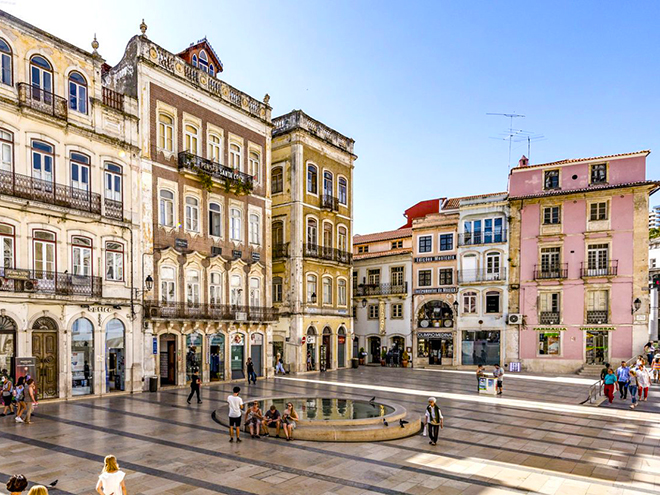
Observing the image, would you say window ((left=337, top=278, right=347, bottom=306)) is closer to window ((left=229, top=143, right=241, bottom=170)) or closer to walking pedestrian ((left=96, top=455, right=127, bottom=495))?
window ((left=229, top=143, right=241, bottom=170))

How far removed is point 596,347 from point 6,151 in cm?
3897

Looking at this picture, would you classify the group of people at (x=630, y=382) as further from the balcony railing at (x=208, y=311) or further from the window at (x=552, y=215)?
the balcony railing at (x=208, y=311)

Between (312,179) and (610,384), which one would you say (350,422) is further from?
(312,179)

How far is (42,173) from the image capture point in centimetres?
2178

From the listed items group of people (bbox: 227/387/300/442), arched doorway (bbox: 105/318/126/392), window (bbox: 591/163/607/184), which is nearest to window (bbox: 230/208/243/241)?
arched doorway (bbox: 105/318/126/392)

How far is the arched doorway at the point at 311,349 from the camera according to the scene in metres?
36.6

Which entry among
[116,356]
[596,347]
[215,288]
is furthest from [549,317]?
[116,356]

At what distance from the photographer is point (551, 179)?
3966 cm

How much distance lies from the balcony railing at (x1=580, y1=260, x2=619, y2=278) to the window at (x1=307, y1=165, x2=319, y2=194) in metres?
21.2

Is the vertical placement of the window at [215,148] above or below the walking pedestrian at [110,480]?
above

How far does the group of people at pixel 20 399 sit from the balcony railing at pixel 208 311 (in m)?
7.99

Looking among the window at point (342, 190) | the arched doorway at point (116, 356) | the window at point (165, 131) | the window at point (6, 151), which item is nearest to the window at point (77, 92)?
the window at point (6, 151)

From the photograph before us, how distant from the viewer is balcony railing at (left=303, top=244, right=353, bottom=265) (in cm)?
3644

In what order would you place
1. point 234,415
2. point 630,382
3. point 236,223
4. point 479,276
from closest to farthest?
point 234,415
point 630,382
point 236,223
point 479,276
